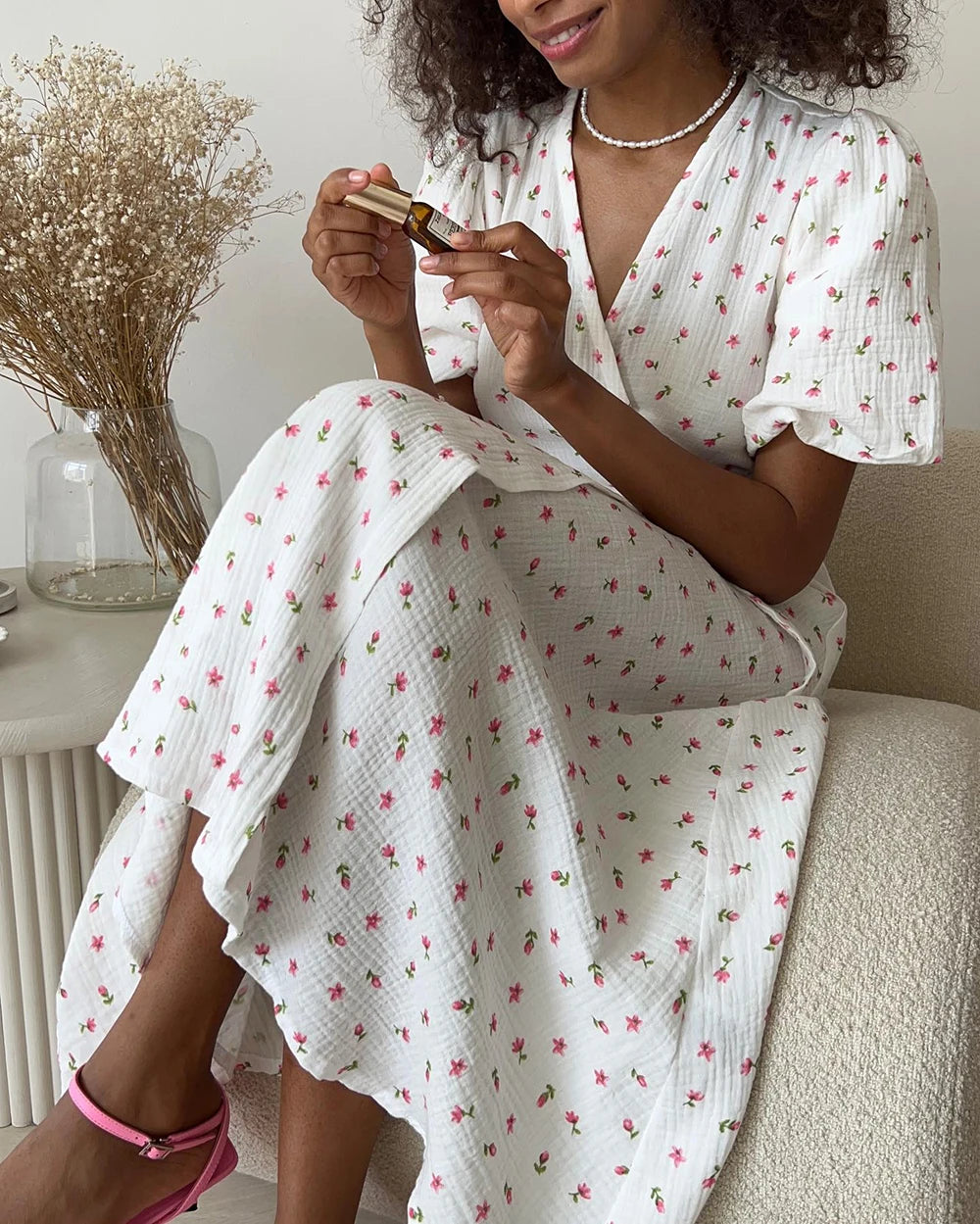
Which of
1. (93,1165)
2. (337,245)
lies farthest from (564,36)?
(93,1165)

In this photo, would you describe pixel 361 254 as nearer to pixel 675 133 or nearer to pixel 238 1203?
pixel 675 133

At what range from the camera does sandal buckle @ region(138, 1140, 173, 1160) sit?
85 cm

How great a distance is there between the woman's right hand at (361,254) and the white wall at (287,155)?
52cm

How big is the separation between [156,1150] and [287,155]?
1.11 meters

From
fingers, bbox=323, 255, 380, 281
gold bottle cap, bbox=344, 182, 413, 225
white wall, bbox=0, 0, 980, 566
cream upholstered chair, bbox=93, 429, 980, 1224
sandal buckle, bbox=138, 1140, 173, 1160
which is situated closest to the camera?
cream upholstered chair, bbox=93, 429, 980, 1224

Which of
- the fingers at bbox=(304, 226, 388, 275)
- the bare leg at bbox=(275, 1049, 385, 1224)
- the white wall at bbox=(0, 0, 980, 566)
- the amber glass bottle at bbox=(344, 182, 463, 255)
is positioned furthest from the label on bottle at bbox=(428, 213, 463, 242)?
the white wall at bbox=(0, 0, 980, 566)

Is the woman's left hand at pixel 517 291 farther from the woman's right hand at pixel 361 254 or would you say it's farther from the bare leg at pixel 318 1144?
the bare leg at pixel 318 1144

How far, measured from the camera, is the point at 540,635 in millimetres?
907

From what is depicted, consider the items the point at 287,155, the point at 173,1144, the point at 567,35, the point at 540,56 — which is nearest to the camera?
the point at 173,1144

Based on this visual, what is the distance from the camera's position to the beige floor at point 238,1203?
1110 millimetres

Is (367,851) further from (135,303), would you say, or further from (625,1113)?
(135,303)

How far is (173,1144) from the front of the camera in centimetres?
86

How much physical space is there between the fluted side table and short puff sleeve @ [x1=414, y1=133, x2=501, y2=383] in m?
0.36

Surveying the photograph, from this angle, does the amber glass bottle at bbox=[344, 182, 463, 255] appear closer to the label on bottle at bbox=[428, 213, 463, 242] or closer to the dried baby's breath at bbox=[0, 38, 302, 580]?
the label on bottle at bbox=[428, 213, 463, 242]
